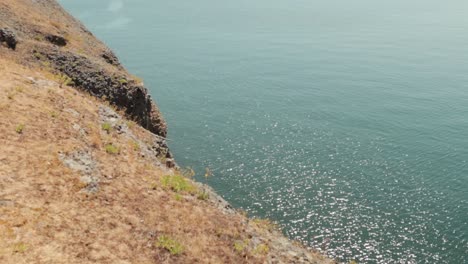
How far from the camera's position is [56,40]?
1875 inches

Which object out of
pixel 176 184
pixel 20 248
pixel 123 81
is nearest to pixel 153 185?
pixel 176 184

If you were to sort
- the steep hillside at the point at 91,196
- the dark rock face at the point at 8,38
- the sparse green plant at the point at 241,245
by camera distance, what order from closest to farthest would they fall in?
the steep hillside at the point at 91,196, the sparse green plant at the point at 241,245, the dark rock face at the point at 8,38

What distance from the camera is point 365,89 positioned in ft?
322

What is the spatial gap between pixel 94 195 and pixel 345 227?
30986 mm

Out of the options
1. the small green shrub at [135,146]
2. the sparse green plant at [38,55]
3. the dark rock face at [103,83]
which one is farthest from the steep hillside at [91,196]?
the dark rock face at [103,83]

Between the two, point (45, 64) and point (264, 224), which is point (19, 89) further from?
point (264, 224)

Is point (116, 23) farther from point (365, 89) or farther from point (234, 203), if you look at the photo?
point (234, 203)

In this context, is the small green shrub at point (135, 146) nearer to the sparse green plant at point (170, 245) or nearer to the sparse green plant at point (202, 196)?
the sparse green plant at point (202, 196)

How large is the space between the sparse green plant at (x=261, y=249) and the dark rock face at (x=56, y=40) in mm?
37149

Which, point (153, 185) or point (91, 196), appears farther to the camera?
point (153, 185)

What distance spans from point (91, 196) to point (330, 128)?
190 feet

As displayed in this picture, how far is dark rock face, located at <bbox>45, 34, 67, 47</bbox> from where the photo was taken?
4700cm

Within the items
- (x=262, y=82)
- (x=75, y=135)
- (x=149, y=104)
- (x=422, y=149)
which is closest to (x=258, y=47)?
(x=262, y=82)

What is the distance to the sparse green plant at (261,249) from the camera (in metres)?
25.0
